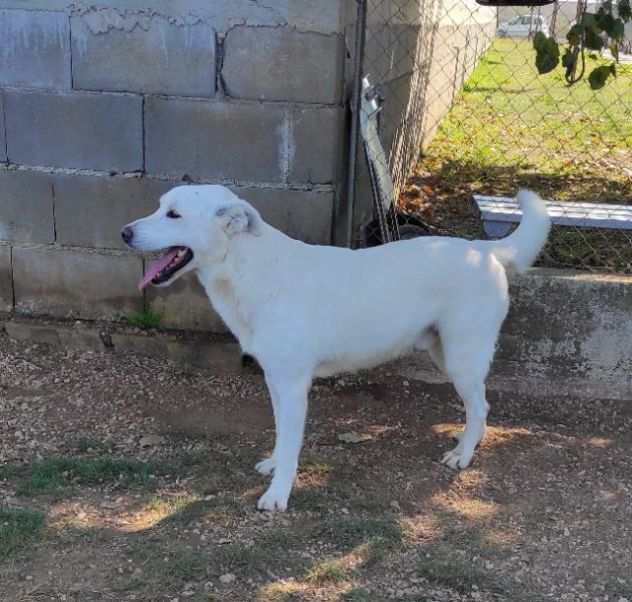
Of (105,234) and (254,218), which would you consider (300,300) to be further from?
(105,234)

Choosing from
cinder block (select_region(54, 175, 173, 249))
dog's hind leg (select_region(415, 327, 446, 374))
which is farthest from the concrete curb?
dog's hind leg (select_region(415, 327, 446, 374))

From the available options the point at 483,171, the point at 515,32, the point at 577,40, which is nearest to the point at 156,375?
the point at 577,40

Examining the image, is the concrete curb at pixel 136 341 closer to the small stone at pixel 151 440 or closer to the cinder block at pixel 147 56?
the small stone at pixel 151 440

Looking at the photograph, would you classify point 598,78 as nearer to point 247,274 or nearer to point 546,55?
point 546,55

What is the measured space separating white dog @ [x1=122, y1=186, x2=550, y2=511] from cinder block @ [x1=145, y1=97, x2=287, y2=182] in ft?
3.43

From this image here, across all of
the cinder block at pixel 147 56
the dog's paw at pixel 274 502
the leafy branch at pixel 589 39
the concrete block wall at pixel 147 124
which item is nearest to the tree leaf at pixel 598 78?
the leafy branch at pixel 589 39

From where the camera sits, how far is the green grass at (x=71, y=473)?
3670 mm

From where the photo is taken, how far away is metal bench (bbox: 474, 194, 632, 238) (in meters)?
5.01

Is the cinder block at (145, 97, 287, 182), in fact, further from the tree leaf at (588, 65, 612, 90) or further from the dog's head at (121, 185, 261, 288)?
the tree leaf at (588, 65, 612, 90)

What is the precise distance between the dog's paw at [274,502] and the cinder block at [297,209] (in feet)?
5.26

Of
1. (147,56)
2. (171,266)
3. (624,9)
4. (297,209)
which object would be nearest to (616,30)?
(624,9)

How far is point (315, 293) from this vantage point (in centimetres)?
358

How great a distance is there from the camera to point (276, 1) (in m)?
4.31

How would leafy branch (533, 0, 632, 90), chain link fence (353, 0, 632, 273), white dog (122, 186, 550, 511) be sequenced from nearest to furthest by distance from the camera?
white dog (122, 186, 550, 511)
leafy branch (533, 0, 632, 90)
chain link fence (353, 0, 632, 273)
